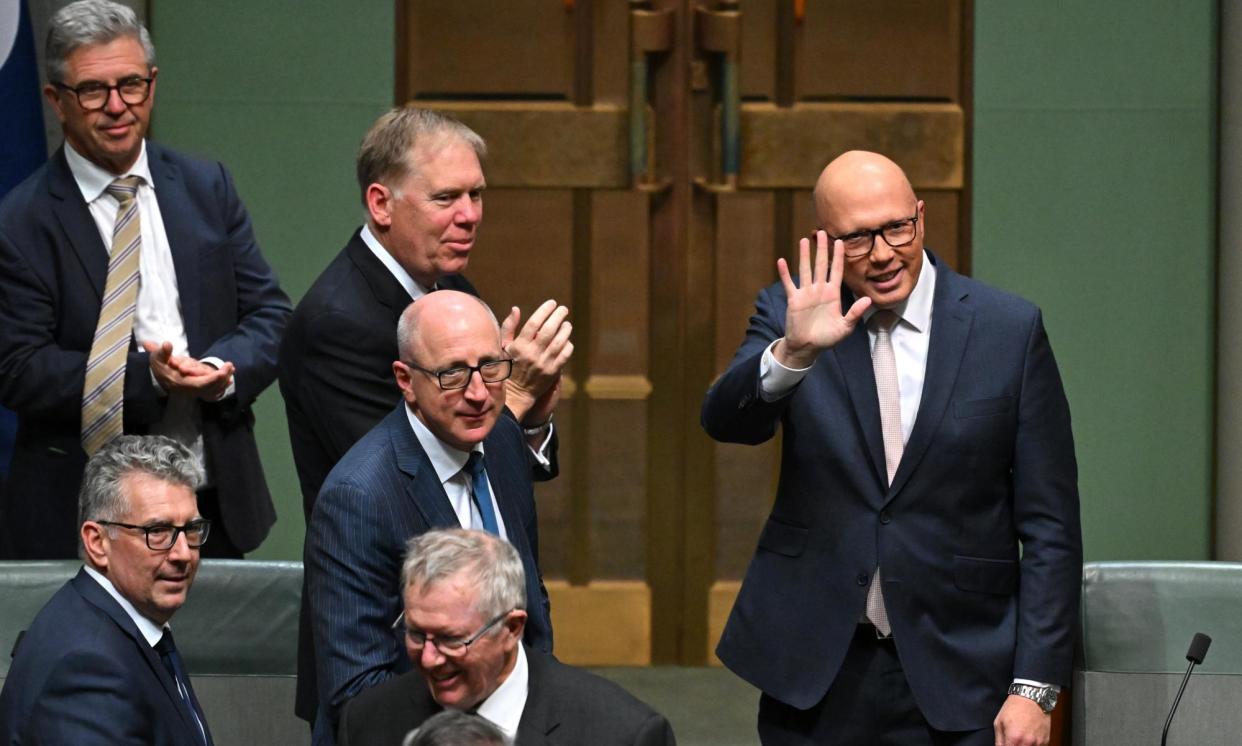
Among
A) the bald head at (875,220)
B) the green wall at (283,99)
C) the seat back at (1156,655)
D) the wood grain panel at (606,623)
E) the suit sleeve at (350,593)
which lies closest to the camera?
the suit sleeve at (350,593)

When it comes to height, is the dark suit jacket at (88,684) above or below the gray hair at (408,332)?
below

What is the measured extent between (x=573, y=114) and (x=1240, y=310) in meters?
1.91

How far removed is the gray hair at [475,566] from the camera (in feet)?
7.72

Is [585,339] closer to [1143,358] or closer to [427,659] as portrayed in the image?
[1143,358]

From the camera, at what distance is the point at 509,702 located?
2428mm

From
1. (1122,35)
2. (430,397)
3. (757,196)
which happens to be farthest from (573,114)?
(430,397)

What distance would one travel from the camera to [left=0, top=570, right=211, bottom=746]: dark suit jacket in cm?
257

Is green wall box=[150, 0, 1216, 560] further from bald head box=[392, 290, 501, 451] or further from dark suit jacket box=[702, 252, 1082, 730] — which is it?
bald head box=[392, 290, 501, 451]

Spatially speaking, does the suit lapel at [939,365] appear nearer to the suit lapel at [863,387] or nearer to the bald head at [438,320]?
the suit lapel at [863,387]

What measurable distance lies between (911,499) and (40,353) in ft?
5.64

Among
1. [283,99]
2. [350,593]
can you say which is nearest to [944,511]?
[350,593]

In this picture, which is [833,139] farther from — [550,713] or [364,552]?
[550,713]

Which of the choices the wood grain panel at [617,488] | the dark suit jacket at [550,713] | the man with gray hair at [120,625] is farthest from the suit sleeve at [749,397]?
the wood grain panel at [617,488]

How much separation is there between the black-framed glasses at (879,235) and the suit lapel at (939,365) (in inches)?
5.8
